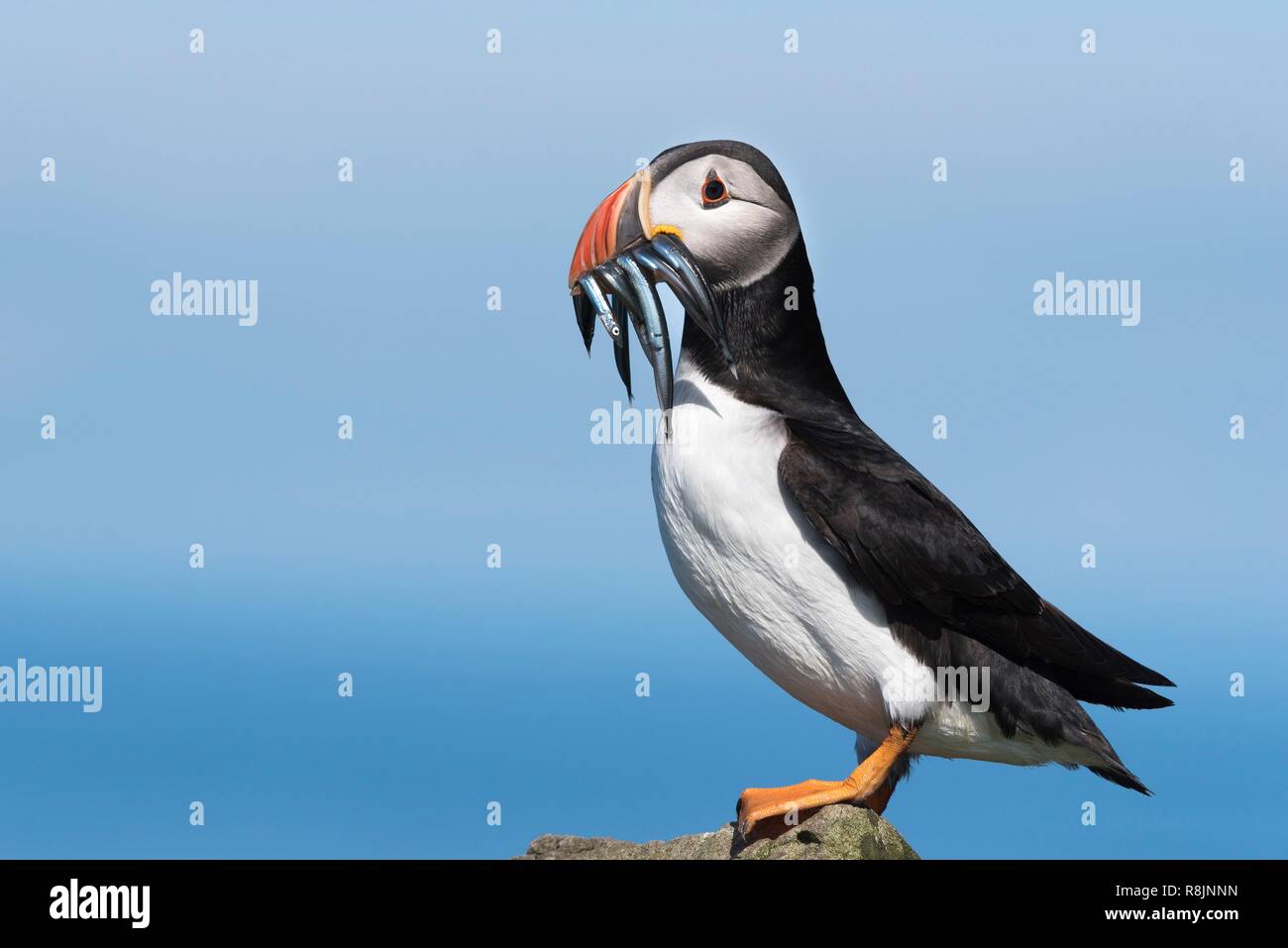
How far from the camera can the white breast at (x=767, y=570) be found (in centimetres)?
666

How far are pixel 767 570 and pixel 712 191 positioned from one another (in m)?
1.74

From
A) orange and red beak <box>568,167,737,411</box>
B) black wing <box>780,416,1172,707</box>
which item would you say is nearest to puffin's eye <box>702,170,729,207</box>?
orange and red beak <box>568,167,737,411</box>

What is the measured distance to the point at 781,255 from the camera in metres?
7.09

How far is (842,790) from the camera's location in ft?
22.0

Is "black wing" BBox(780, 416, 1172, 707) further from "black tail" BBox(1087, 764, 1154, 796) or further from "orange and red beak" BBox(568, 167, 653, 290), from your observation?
"orange and red beak" BBox(568, 167, 653, 290)

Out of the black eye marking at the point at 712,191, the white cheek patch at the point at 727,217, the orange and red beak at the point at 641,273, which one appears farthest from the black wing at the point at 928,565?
the black eye marking at the point at 712,191

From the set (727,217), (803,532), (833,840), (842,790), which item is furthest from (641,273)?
(833,840)

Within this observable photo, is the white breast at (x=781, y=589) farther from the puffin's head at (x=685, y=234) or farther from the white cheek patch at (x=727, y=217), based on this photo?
the white cheek patch at (x=727, y=217)

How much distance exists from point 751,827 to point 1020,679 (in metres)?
1.34

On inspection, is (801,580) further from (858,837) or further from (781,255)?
(781,255)

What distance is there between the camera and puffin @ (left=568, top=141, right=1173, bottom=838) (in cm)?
666

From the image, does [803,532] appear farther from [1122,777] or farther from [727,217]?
[1122,777]
